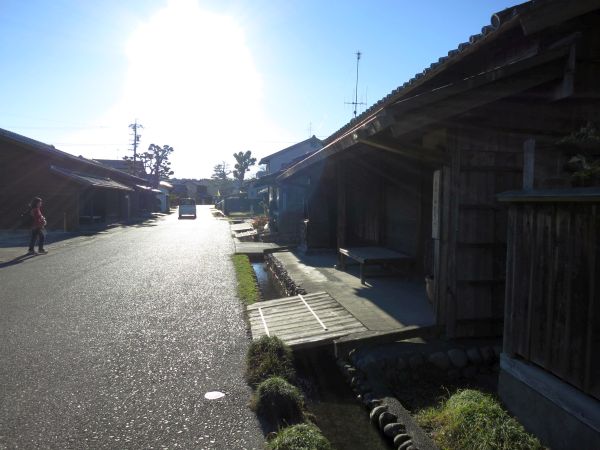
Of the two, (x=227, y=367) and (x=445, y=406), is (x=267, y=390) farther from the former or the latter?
(x=445, y=406)

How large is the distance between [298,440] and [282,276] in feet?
25.8

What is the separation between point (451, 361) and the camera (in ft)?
16.9

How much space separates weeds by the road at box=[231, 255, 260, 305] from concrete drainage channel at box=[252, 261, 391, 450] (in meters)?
2.84

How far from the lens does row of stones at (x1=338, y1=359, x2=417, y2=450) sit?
12.2ft

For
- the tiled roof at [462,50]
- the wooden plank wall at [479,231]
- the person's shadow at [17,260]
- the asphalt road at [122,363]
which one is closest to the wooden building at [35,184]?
the person's shadow at [17,260]

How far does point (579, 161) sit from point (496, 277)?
84.2 inches

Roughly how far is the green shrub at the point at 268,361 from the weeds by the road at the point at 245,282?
303cm

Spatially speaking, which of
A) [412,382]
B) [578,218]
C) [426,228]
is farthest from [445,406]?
[426,228]

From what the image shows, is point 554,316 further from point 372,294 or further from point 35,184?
point 35,184

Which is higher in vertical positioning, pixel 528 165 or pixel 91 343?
pixel 528 165

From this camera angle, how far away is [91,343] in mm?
5914

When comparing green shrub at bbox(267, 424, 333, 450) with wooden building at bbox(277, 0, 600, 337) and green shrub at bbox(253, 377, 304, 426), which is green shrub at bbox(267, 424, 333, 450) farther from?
wooden building at bbox(277, 0, 600, 337)

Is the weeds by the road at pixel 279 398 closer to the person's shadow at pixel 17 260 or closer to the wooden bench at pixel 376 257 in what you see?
the wooden bench at pixel 376 257

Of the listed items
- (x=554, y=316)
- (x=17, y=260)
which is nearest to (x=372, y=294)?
(x=554, y=316)
